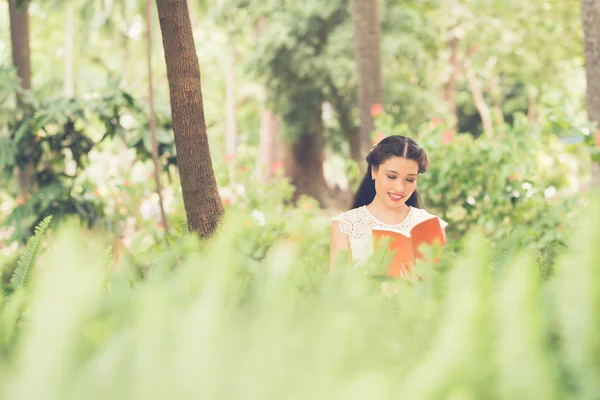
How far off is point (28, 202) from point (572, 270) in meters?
6.38

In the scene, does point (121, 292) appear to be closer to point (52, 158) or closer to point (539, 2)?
point (52, 158)

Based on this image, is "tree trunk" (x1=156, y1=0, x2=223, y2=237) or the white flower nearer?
"tree trunk" (x1=156, y1=0, x2=223, y2=237)

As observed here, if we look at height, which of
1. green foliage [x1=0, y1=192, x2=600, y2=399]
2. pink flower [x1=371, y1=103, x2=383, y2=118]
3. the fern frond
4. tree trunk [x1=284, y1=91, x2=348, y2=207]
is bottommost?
tree trunk [x1=284, y1=91, x2=348, y2=207]

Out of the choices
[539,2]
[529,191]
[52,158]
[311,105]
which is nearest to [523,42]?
[539,2]

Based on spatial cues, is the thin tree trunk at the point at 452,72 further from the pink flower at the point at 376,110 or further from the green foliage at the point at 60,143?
the green foliage at the point at 60,143

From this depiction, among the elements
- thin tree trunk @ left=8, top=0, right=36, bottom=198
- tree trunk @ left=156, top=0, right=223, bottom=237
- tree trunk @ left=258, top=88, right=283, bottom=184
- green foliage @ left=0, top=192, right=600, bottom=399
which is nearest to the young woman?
tree trunk @ left=156, top=0, right=223, bottom=237

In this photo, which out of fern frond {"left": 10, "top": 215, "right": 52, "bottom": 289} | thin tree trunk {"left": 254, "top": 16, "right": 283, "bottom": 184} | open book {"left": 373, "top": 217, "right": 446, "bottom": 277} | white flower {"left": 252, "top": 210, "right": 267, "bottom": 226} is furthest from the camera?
thin tree trunk {"left": 254, "top": 16, "right": 283, "bottom": 184}

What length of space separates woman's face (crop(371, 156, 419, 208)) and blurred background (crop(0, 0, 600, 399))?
1.80 feet

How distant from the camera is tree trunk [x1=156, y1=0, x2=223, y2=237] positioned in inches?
121

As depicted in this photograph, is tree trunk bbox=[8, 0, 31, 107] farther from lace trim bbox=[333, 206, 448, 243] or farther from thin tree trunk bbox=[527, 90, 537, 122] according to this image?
thin tree trunk bbox=[527, 90, 537, 122]

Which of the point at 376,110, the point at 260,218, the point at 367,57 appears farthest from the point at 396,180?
the point at 367,57

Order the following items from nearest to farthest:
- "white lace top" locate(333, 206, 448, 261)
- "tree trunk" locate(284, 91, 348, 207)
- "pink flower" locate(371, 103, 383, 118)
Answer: "white lace top" locate(333, 206, 448, 261) → "pink flower" locate(371, 103, 383, 118) → "tree trunk" locate(284, 91, 348, 207)

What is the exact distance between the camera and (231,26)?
2153 centimetres

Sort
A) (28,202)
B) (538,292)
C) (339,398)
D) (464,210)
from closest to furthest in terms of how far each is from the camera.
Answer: (339,398) < (538,292) < (28,202) < (464,210)
